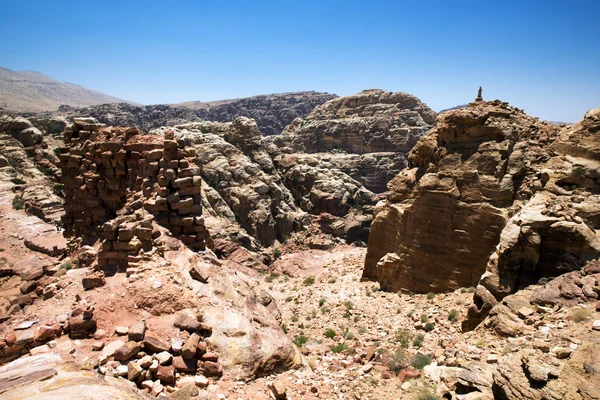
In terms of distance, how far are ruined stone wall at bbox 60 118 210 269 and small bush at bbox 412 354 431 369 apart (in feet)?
20.1

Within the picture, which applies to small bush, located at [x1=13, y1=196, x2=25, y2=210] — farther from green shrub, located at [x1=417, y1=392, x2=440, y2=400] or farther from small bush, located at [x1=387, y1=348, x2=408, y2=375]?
green shrub, located at [x1=417, y1=392, x2=440, y2=400]

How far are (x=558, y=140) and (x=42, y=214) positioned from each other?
29750mm

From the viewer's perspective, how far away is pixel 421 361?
915 cm

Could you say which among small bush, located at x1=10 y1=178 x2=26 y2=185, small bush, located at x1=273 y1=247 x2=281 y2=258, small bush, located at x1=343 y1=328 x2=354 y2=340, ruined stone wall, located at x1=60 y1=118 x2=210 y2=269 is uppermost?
ruined stone wall, located at x1=60 y1=118 x2=210 y2=269

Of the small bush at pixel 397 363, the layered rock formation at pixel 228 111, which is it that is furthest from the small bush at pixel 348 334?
the layered rock formation at pixel 228 111

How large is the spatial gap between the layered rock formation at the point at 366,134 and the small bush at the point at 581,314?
163 ft

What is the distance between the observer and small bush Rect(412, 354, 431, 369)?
895 centimetres

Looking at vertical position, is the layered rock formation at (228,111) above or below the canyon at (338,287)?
above

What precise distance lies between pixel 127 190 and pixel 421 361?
365 inches

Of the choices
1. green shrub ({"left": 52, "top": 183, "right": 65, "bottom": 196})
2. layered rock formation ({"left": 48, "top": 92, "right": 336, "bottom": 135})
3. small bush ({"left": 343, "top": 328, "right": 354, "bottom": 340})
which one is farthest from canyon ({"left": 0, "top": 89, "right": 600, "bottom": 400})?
layered rock formation ({"left": 48, "top": 92, "right": 336, "bottom": 135})

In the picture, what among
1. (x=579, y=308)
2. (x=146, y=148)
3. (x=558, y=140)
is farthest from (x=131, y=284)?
(x=558, y=140)

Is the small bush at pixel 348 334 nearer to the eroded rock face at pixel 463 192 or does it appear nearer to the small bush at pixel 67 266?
the eroded rock face at pixel 463 192

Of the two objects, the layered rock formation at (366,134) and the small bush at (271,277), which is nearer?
the small bush at (271,277)

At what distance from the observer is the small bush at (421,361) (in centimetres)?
895
